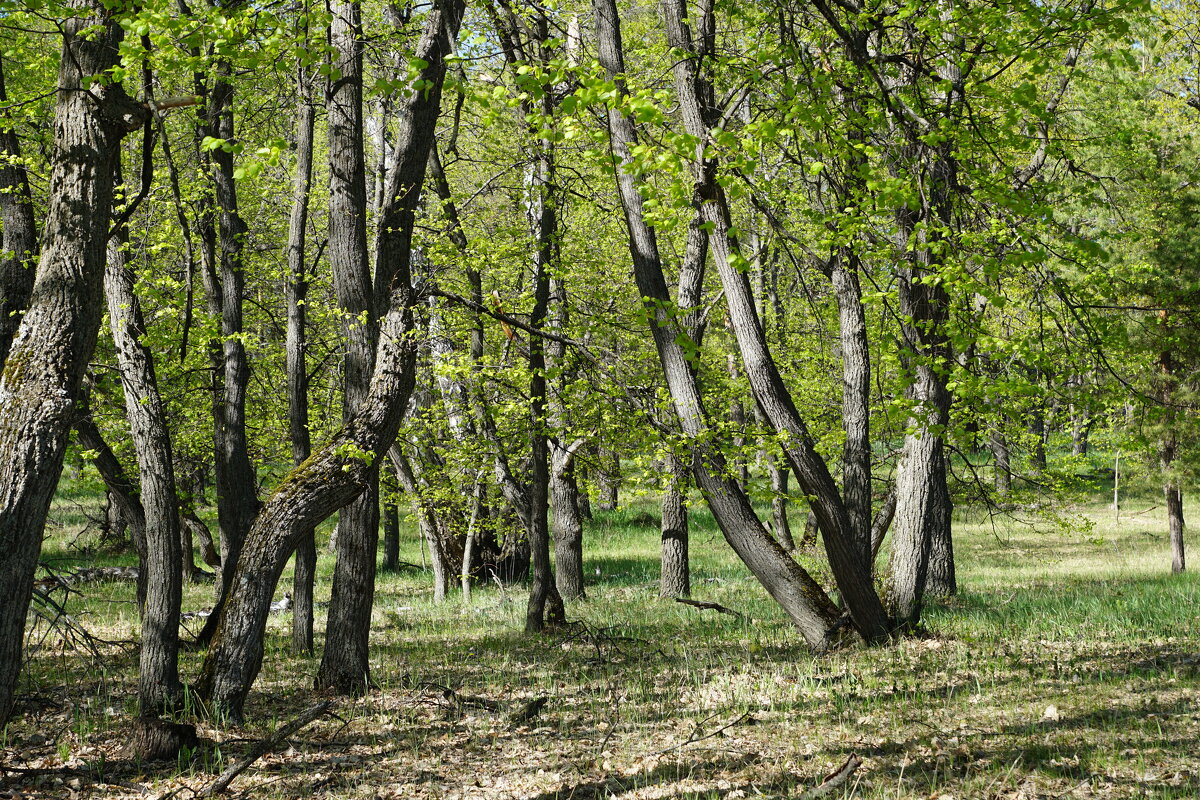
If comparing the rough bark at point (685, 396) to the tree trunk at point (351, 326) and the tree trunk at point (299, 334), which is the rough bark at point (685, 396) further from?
the tree trunk at point (299, 334)

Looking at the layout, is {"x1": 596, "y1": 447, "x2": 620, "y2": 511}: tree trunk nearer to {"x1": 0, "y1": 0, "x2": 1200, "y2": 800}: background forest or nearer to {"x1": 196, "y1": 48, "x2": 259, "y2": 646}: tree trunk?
{"x1": 0, "y1": 0, "x2": 1200, "y2": 800}: background forest

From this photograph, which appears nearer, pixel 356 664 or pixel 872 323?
pixel 356 664

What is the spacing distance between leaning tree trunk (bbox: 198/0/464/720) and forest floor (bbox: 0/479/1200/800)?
20.0 inches

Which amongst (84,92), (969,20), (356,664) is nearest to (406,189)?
(84,92)

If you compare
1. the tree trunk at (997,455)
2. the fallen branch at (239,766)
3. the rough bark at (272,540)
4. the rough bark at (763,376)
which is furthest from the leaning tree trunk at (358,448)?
the tree trunk at (997,455)

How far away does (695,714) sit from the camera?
6418mm

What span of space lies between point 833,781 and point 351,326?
182 inches

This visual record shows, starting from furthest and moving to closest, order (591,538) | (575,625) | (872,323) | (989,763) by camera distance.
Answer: (591,538) < (872,323) < (575,625) < (989,763)

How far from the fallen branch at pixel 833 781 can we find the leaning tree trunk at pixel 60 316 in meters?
3.77

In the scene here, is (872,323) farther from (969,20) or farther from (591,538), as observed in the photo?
(591,538)

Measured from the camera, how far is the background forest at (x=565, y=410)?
4.89 m

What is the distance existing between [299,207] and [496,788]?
6.03 meters

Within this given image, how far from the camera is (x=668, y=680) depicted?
24.9 ft

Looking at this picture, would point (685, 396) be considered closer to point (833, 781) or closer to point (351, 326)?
point (351, 326)
